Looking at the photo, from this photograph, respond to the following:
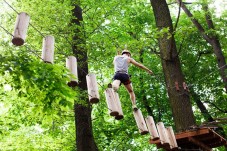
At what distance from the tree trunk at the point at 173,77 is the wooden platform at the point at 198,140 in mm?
400

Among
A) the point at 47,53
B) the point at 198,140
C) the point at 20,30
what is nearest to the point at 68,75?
the point at 47,53

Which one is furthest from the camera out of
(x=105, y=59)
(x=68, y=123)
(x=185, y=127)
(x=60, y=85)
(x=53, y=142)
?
(x=68, y=123)

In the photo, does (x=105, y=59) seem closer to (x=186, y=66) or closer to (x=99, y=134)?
(x=99, y=134)

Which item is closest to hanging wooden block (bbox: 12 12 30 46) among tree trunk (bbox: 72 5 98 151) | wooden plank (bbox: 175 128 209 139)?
tree trunk (bbox: 72 5 98 151)

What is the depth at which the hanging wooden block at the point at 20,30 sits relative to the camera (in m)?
3.71

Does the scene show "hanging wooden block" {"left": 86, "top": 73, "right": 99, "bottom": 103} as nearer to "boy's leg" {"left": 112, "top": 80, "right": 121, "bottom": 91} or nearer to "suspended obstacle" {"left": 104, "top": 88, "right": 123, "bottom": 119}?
"suspended obstacle" {"left": 104, "top": 88, "right": 123, "bottom": 119}

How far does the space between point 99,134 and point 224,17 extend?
770 cm

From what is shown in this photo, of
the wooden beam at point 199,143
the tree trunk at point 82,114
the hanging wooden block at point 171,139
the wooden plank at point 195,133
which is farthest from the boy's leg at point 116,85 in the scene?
the wooden beam at point 199,143

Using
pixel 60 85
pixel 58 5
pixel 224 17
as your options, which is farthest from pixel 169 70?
pixel 224 17

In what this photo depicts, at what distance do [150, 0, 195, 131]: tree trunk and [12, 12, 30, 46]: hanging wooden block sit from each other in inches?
172

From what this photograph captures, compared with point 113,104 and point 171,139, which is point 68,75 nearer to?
point 113,104

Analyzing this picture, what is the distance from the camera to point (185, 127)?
26.1 ft

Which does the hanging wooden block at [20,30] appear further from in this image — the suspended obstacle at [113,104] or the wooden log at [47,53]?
the suspended obstacle at [113,104]

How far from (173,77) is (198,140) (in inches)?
71.9
